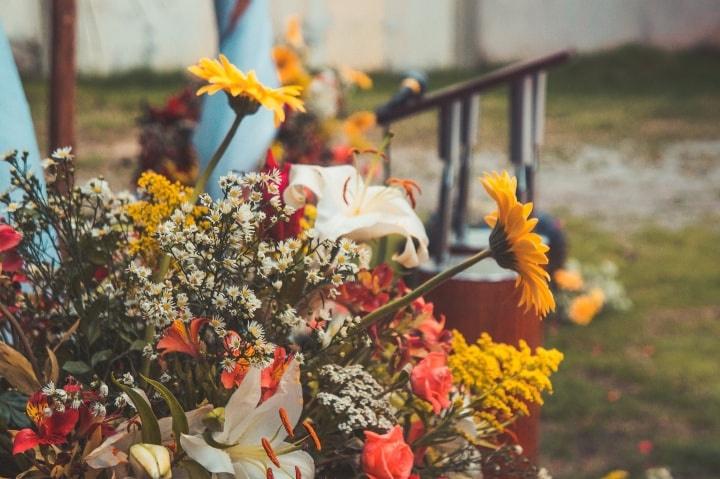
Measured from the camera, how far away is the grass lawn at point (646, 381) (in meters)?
2.90

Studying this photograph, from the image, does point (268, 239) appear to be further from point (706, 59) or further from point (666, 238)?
point (706, 59)

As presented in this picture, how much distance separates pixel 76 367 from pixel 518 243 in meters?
0.32

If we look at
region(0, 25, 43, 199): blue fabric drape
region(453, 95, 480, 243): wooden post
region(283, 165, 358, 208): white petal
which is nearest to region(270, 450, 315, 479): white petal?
region(283, 165, 358, 208): white petal

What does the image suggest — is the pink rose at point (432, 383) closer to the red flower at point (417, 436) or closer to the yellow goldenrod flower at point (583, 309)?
the red flower at point (417, 436)

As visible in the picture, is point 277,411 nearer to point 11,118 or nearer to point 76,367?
point 76,367

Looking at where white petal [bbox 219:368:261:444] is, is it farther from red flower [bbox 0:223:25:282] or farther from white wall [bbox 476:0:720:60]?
white wall [bbox 476:0:720:60]

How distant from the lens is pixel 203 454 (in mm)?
652

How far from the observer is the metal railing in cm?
143

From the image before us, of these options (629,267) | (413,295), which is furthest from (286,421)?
(629,267)

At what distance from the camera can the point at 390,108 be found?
4.79 ft

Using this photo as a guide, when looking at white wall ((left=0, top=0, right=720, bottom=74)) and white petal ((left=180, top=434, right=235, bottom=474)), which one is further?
white wall ((left=0, top=0, right=720, bottom=74))

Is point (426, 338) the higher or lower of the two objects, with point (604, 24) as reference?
lower

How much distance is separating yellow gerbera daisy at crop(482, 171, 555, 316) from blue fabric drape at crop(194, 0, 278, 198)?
623 mm

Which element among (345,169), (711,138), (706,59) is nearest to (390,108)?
(345,169)
